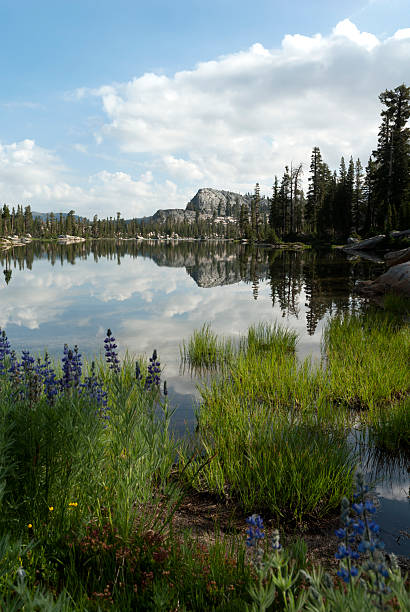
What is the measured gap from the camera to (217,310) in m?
18.4

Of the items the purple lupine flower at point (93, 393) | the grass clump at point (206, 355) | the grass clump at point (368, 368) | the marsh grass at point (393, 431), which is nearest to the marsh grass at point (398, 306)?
the grass clump at point (368, 368)

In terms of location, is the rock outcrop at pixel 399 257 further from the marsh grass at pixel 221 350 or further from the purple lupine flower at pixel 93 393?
the purple lupine flower at pixel 93 393

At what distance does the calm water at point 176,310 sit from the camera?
8.32 meters

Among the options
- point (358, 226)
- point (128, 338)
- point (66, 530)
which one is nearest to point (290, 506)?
point (66, 530)

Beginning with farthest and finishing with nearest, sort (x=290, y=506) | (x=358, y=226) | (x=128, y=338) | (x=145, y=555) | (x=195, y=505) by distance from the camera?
(x=358, y=226)
(x=128, y=338)
(x=195, y=505)
(x=290, y=506)
(x=145, y=555)

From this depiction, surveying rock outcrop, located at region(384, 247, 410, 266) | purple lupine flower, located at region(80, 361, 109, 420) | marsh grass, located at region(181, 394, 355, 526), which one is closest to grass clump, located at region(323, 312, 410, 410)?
marsh grass, located at region(181, 394, 355, 526)

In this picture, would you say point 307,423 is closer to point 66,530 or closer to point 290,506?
point 290,506

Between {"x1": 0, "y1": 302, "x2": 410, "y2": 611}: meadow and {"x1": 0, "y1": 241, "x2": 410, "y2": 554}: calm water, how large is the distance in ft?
3.27

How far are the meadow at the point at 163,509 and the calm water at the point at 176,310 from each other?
1.00 metres

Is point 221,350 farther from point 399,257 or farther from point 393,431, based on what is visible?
point 399,257

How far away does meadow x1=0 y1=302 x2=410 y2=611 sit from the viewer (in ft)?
6.54

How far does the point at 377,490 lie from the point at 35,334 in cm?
1226

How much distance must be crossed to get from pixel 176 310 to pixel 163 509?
50.2 feet

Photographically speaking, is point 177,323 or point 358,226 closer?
point 177,323
